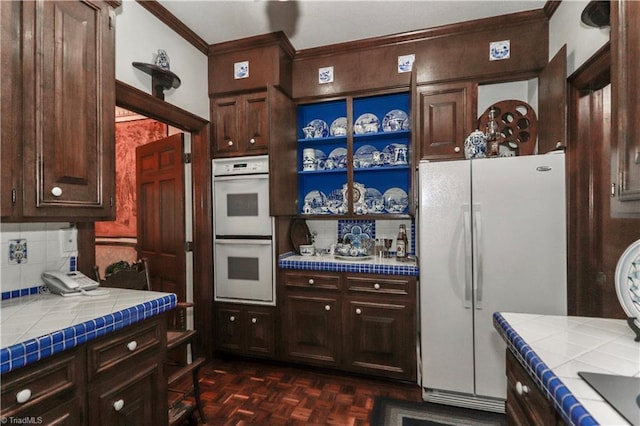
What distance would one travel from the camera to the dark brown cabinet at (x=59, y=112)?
1169 millimetres

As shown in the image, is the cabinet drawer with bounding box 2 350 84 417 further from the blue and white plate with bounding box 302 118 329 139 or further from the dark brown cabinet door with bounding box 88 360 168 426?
the blue and white plate with bounding box 302 118 329 139

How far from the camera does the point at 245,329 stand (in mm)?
2652

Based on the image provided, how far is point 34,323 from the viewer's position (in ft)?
3.62

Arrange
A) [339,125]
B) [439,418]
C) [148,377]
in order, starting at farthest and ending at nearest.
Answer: [339,125] → [439,418] → [148,377]

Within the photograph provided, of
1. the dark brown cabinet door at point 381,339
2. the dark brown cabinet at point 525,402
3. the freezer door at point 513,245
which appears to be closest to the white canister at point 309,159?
the dark brown cabinet door at point 381,339

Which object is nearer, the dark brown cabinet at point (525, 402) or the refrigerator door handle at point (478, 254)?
the dark brown cabinet at point (525, 402)

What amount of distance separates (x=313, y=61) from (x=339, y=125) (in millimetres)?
624

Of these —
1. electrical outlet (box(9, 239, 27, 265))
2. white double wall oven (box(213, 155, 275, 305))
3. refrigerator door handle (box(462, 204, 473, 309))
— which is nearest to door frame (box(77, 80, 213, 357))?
white double wall oven (box(213, 155, 275, 305))

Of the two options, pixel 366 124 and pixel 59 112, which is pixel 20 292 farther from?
pixel 366 124

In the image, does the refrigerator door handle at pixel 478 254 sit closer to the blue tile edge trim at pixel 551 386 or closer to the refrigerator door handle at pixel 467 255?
the refrigerator door handle at pixel 467 255

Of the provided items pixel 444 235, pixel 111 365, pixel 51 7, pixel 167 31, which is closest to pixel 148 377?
pixel 111 365

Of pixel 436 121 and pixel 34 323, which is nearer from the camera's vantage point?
pixel 34 323

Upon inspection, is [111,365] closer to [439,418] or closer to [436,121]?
[439,418]

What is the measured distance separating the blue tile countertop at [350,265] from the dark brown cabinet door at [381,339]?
26 cm
